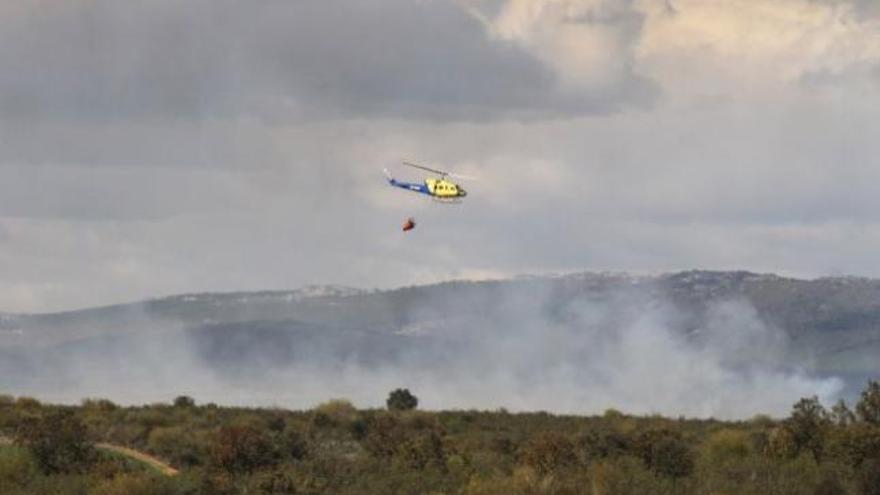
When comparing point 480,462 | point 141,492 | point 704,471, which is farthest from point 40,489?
point 704,471

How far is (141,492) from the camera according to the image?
188 feet

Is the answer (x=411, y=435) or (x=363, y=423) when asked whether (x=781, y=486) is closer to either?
(x=411, y=435)

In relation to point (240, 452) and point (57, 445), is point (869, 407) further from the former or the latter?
point (57, 445)

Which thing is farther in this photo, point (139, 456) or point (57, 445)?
point (139, 456)

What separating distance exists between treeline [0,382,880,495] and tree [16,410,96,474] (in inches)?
1.8

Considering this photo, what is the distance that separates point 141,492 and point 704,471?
21.0m

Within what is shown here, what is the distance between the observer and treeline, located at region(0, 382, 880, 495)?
200ft

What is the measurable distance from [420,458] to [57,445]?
12.4 metres

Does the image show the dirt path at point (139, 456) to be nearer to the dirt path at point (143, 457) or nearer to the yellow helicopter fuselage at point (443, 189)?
the dirt path at point (143, 457)

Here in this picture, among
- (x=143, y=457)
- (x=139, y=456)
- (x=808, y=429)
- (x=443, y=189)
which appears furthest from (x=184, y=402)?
(x=808, y=429)

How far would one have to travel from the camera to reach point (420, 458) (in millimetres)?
68812

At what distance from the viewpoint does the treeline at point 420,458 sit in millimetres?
61031

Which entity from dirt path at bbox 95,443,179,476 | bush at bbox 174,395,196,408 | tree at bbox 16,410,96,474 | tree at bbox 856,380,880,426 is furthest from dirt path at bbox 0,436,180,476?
bush at bbox 174,395,196,408

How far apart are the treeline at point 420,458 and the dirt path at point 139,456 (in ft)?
1.43
